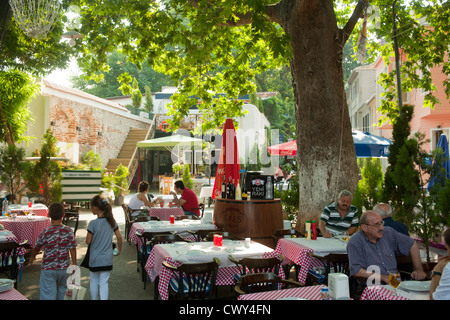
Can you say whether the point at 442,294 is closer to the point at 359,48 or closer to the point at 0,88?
the point at 359,48

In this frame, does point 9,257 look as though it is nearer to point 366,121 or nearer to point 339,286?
point 339,286

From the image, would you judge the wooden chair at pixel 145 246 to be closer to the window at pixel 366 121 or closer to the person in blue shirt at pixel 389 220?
the person in blue shirt at pixel 389 220

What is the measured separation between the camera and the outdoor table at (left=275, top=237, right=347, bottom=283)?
518 centimetres

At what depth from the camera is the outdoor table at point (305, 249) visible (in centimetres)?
518

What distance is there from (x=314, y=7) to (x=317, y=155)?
2564 mm

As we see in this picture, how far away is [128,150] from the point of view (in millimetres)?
23750

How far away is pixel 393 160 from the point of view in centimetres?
633

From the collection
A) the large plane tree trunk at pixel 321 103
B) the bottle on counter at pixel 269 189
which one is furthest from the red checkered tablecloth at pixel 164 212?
the large plane tree trunk at pixel 321 103

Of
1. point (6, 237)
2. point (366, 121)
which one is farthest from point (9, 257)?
point (366, 121)

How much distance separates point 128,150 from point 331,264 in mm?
19883

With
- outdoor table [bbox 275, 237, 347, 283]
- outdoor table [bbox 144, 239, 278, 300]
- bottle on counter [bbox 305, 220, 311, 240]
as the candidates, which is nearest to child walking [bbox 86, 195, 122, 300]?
outdoor table [bbox 144, 239, 278, 300]

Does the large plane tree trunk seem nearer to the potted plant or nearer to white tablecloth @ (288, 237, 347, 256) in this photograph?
white tablecloth @ (288, 237, 347, 256)

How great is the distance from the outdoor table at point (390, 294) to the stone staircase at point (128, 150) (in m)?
19.3
